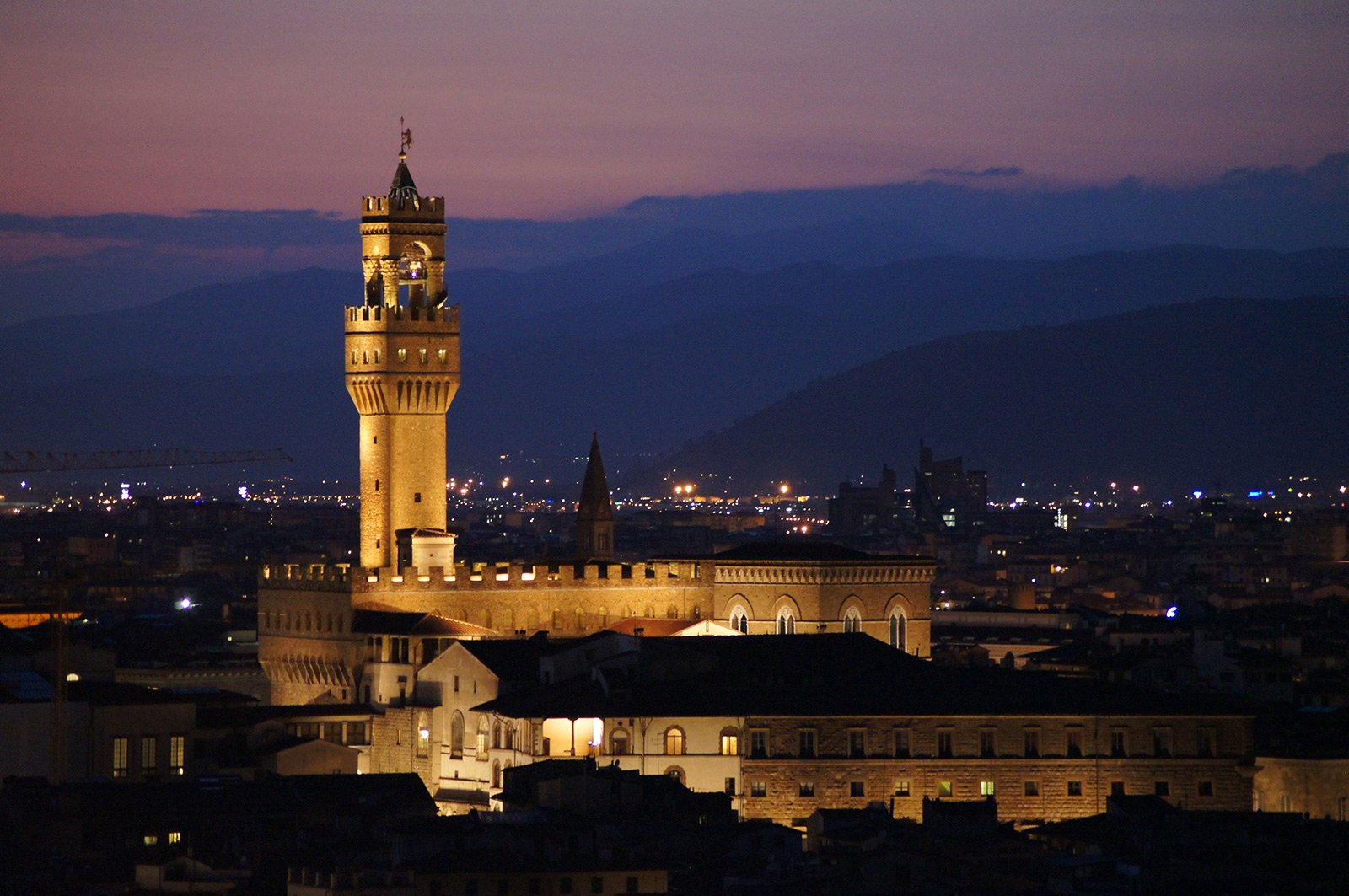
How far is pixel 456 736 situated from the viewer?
266 ft

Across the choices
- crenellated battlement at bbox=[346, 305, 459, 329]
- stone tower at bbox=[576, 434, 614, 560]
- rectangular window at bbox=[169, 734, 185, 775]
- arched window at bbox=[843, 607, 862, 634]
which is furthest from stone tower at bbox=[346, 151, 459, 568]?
rectangular window at bbox=[169, 734, 185, 775]

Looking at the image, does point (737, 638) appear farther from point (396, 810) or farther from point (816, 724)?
point (396, 810)

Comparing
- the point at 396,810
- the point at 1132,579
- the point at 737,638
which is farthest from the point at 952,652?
the point at 1132,579

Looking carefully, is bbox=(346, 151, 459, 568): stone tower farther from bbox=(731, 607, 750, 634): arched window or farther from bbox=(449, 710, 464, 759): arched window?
bbox=(449, 710, 464, 759): arched window

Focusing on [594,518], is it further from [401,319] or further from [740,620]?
[401,319]

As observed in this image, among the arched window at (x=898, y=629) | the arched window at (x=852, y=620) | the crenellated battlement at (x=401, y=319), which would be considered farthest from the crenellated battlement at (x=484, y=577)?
the crenellated battlement at (x=401, y=319)

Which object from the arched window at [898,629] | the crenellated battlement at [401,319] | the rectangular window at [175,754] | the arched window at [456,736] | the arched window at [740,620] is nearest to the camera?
the rectangular window at [175,754]

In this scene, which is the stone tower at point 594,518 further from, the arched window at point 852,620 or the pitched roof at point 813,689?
the pitched roof at point 813,689

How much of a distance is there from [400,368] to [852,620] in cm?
1299

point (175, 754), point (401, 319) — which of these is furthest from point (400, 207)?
point (175, 754)

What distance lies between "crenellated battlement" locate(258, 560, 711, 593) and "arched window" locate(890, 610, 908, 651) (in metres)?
4.75

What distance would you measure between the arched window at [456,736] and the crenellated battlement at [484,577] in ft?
28.3

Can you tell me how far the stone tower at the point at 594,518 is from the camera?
9881 cm

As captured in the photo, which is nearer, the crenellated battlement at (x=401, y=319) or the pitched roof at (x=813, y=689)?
the pitched roof at (x=813, y=689)
